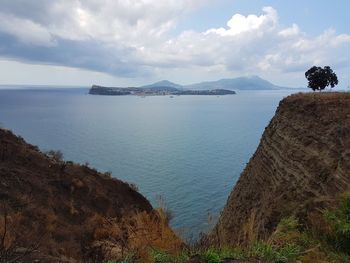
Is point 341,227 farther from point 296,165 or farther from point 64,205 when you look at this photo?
point 64,205

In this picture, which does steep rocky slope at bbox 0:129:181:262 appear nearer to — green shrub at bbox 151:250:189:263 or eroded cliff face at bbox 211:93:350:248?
green shrub at bbox 151:250:189:263

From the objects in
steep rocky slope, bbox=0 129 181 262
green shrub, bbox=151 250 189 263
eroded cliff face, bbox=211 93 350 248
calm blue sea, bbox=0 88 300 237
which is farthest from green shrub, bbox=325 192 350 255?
calm blue sea, bbox=0 88 300 237

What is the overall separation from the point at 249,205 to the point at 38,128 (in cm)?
8629

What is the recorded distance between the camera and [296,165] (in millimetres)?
23656

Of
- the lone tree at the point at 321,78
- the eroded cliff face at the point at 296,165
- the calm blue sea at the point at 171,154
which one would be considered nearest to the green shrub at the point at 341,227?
the eroded cliff face at the point at 296,165

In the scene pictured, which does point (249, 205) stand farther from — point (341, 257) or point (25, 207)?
point (341, 257)

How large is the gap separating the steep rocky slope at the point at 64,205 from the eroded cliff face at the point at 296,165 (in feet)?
18.3

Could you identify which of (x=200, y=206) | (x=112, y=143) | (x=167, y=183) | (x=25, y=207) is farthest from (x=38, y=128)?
(x=25, y=207)

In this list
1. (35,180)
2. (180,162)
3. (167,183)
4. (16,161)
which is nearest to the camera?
(35,180)

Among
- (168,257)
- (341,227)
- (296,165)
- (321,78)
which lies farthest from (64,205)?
(321,78)

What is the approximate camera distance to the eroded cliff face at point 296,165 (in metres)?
19.6

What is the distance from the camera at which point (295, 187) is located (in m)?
22.5

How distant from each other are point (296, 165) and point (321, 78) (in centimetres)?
1320

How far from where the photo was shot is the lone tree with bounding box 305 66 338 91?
3416 centimetres
